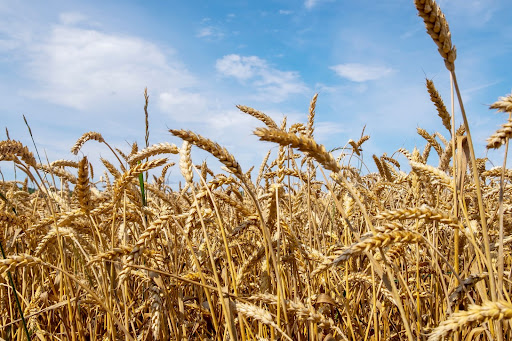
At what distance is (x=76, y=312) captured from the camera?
1931 mm

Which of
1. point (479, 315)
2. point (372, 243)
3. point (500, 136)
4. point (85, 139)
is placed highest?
point (85, 139)

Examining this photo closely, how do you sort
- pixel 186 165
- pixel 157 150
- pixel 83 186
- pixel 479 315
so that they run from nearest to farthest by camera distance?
pixel 479 315, pixel 186 165, pixel 83 186, pixel 157 150

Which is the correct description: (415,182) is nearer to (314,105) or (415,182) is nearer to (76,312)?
(314,105)

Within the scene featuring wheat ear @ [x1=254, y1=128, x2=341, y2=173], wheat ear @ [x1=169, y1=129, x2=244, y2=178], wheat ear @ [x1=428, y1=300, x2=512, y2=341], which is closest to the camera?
wheat ear @ [x1=428, y1=300, x2=512, y2=341]

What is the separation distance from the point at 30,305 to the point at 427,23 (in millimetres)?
2299

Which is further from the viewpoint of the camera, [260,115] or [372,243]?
[260,115]

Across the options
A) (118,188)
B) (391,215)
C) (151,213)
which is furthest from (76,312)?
(391,215)

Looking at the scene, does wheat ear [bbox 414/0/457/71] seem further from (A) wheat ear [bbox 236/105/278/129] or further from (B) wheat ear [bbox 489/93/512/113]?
(A) wheat ear [bbox 236/105/278/129]

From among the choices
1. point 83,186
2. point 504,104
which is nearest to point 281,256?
point 83,186

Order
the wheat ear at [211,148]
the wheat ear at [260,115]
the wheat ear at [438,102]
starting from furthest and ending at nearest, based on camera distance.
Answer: the wheat ear at [260,115], the wheat ear at [438,102], the wheat ear at [211,148]

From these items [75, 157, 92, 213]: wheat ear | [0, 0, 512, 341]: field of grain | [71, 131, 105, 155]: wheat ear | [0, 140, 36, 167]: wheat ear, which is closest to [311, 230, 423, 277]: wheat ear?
[0, 0, 512, 341]: field of grain

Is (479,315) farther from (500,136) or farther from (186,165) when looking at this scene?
(186,165)

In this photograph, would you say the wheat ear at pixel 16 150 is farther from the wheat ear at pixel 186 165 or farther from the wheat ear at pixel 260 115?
the wheat ear at pixel 260 115

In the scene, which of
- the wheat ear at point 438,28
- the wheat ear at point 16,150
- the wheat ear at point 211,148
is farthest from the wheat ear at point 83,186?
the wheat ear at point 438,28
